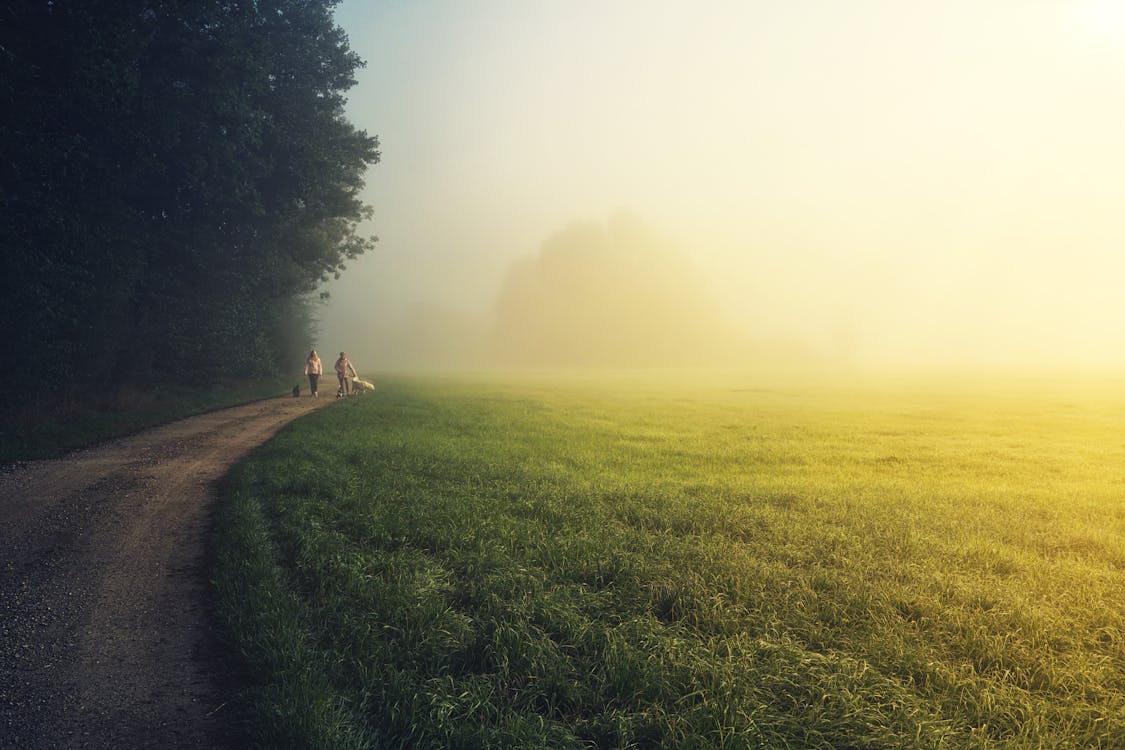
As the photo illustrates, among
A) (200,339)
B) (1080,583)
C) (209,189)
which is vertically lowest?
(1080,583)

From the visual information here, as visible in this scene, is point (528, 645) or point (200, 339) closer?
point (528, 645)

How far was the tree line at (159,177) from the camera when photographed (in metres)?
16.6

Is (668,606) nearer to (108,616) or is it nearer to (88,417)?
(108,616)

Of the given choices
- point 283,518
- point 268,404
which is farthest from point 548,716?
point 268,404

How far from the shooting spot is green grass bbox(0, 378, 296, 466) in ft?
47.9

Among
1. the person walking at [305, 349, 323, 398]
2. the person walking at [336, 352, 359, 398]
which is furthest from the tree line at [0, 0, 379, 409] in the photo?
the person walking at [336, 352, 359, 398]

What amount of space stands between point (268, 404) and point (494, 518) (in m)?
23.5

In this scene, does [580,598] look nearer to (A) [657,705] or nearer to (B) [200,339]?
(A) [657,705]

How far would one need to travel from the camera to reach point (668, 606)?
20.9ft

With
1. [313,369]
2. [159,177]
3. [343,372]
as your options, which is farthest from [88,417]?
[343,372]

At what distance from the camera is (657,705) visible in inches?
176

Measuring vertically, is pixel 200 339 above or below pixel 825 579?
above

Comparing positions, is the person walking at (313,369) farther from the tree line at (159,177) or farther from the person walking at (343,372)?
the tree line at (159,177)

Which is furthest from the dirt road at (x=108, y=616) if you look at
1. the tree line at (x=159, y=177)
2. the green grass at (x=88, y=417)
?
the tree line at (x=159, y=177)
